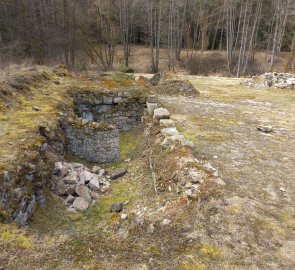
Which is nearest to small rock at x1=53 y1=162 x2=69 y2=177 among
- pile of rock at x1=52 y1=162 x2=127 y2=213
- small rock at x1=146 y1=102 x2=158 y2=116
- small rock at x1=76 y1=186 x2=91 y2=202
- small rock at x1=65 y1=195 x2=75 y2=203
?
pile of rock at x1=52 y1=162 x2=127 y2=213

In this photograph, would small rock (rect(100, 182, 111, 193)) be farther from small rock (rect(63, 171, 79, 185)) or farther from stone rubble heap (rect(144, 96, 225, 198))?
stone rubble heap (rect(144, 96, 225, 198))

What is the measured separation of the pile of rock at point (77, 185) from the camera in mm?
5234

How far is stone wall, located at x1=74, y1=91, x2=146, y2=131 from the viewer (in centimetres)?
980

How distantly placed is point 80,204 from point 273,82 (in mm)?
14121

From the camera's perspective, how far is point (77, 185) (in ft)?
18.4

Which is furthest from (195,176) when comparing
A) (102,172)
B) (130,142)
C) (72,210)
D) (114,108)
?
(114,108)

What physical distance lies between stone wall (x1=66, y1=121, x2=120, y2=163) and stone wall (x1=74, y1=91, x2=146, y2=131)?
2427mm

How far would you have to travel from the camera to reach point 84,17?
27062 millimetres

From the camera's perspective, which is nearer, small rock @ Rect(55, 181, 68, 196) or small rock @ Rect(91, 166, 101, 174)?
small rock @ Rect(55, 181, 68, 196)

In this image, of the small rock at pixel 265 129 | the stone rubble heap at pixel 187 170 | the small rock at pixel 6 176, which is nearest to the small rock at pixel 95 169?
the stone rubble heap at pixel 187 170

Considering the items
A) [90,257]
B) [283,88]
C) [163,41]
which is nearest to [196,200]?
[90,257]

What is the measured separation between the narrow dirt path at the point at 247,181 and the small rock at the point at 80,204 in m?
2.34

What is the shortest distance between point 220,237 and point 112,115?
23.0ft

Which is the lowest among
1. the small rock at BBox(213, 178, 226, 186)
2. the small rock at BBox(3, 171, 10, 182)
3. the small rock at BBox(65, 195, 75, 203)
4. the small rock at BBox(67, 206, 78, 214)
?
the small rock at BBox(67, 206, 78, 214)
